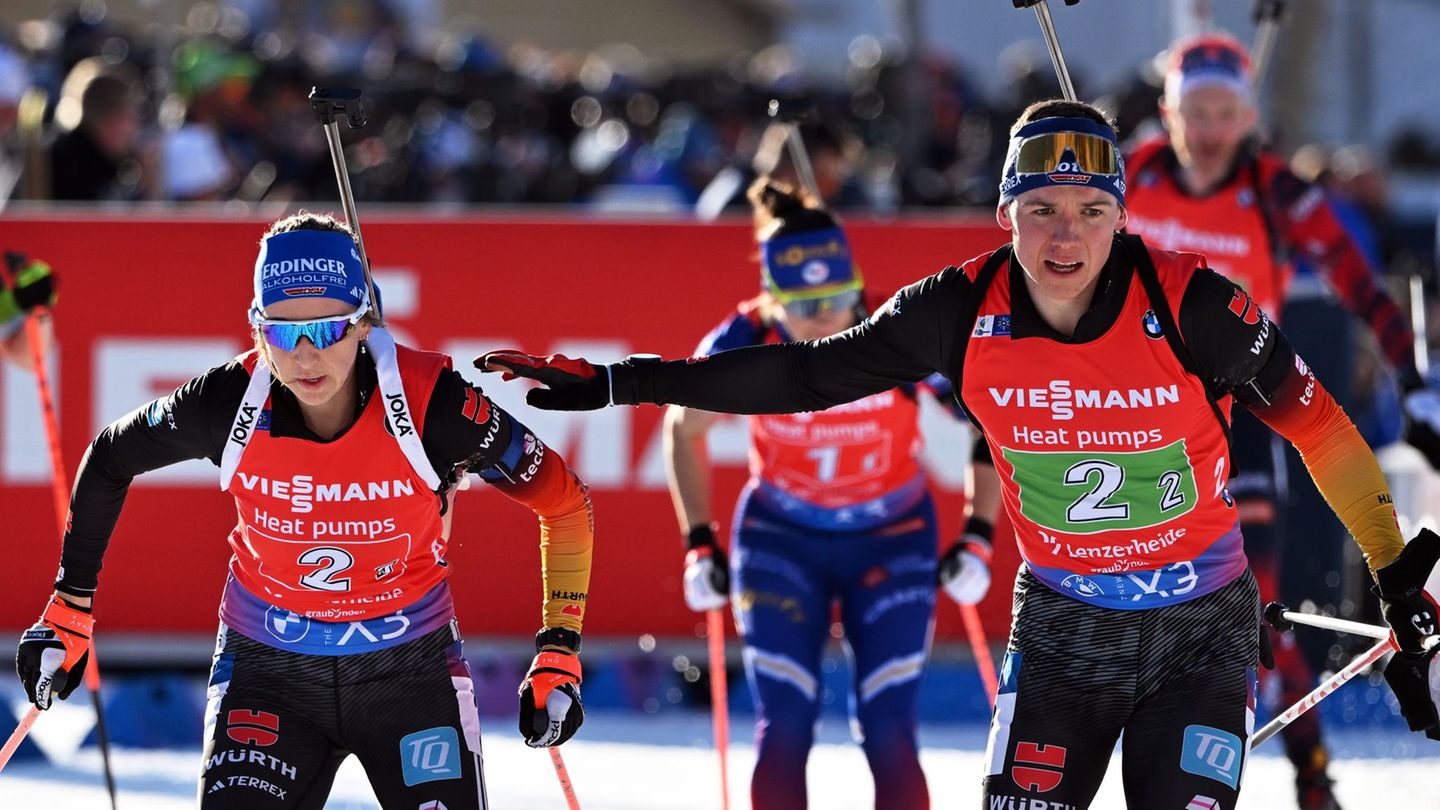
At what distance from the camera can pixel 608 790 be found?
24.5ft

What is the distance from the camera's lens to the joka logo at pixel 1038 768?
4.19 metres

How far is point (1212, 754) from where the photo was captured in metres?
4.14

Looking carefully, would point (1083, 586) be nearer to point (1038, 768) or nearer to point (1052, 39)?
point (1038, 768)

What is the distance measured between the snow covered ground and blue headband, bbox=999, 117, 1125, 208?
11.5 ft

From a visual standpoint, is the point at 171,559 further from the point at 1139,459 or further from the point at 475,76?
the point at 475,76

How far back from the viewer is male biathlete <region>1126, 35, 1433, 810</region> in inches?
261

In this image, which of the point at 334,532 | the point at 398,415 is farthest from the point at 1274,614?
the point at 334,532

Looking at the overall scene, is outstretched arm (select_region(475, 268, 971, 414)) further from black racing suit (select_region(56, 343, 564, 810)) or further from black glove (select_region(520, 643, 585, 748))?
black glove (select_region(520, 643, 585, 748))

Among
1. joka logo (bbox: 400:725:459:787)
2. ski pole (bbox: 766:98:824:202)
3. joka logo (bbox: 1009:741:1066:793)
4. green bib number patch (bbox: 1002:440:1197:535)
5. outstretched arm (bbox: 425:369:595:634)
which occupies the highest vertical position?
ski pole (bbox: 766:98:824:202)

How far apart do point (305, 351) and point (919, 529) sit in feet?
8.22

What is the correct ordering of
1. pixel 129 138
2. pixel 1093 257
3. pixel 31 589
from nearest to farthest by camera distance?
pixel 1093 257, pixel 31 589, pixel 129 138

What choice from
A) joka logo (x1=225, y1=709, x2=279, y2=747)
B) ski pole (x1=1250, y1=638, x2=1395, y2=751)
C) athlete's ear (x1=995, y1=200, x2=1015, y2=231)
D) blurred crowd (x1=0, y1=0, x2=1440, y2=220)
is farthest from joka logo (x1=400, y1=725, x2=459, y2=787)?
blurred crowd (x1=0, y1=0, x2=1440, y2=220)

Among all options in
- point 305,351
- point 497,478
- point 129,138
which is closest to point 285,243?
point 305,351

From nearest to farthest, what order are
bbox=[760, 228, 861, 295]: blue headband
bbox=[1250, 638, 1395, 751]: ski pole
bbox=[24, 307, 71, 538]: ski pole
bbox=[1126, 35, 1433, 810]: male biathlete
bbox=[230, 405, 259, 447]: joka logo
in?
1. bbox=[230, 405, 259, 447]: joka logo
2. bbox=[1250, 638, 1395, 751]: ski pole
3. bbox=[760, 228, 861, 295]: blue headband
4. bbox=[24, 307, 71, 538]: ski pole
5. bbox=[1126, 35, 1433, 810]: male biathlete
